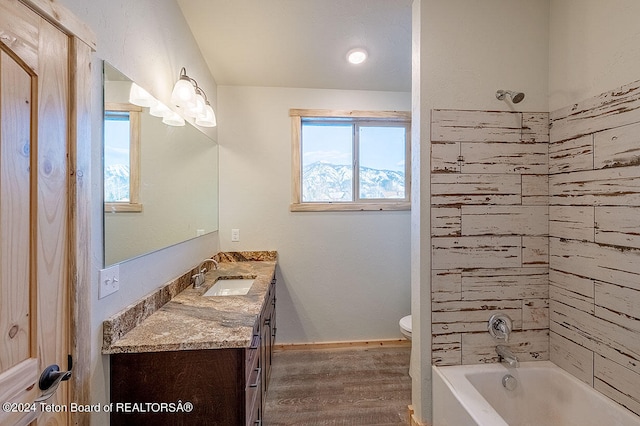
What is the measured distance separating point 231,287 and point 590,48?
2567 mm

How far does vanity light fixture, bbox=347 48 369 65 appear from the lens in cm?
217

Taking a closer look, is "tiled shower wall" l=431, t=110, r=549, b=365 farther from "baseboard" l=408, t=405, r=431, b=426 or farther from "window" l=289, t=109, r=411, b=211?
"window" l=289, t=109, r=411, b=211

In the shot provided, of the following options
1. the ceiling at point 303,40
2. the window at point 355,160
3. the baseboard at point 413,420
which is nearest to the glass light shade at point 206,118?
the ceiling at point 303,40

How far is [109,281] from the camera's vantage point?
107 centimetres

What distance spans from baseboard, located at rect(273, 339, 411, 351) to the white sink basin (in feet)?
3.06

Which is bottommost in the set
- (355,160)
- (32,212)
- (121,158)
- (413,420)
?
(413,420)

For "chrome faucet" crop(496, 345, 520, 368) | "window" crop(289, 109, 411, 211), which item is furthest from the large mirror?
"chrome faucet" crop(496, 345, 520, 368)

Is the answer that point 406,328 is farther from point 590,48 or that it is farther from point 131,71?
point 131,71

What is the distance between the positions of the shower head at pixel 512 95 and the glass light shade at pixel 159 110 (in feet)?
6.24

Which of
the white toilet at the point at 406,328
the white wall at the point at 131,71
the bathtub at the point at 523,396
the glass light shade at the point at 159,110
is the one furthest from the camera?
the white toilet at the point at 406,328

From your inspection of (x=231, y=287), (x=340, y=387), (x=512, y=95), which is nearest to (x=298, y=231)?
(x=231, y=287)

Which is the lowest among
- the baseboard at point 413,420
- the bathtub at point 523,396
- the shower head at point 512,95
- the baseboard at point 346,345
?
the baseboard at point 346,345

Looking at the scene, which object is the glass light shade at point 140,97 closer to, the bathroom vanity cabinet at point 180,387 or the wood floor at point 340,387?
the bathroom vanity cabinet at point 180,387

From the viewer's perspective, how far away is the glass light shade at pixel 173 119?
159cm
